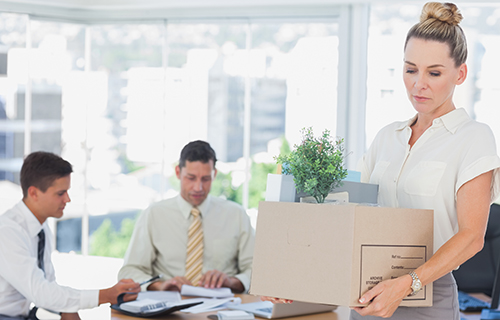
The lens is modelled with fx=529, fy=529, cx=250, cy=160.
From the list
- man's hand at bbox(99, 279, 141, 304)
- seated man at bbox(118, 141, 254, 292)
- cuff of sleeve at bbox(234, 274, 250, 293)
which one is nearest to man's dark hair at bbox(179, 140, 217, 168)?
seated man at bbox(118, 141, 254, 292)

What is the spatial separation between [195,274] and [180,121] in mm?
1881

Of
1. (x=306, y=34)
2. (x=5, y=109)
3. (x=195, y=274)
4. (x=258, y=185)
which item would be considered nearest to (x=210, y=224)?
(x=195, y=274)

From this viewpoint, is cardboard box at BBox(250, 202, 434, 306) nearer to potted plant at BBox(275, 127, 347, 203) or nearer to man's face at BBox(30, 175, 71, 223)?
potted plant at BBox(275, 127, 347, 203)

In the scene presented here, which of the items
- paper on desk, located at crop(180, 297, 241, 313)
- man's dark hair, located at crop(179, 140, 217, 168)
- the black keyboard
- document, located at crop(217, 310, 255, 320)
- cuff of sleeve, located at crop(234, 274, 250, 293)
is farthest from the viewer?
man's dark hair, located at crop(179, 140, 217, 168)

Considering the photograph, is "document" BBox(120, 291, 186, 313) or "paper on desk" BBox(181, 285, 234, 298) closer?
"document" BBox(120, 291, 186, 313)

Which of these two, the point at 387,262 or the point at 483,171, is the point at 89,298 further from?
the point at 483,171

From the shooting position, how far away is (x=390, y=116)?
408cm

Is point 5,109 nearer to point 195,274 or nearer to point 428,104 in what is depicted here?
point 195,274

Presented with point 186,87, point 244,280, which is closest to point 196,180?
point 244,280

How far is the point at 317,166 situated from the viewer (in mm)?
1244

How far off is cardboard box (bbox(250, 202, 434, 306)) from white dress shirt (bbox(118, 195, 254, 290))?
4.90ft

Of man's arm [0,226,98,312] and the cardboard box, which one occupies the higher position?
the cardboard box

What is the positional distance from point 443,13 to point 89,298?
5.45ft

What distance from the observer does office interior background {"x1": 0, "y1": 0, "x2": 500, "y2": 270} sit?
4043mm
